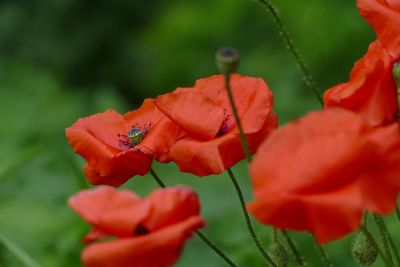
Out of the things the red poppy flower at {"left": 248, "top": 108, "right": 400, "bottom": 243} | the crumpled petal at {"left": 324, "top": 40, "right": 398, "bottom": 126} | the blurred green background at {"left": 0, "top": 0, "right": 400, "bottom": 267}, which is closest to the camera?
the red poppy flower at {"left": 248, "top": 108, "right": 400, "bottom": 243}

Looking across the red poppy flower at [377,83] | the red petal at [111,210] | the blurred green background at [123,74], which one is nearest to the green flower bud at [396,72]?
the red poppy flower at [377,83]

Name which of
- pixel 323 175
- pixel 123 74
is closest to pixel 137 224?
pixel 323 175

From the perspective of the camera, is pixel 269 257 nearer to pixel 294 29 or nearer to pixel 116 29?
pixel 294 29

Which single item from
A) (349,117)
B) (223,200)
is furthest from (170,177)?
(349,117)

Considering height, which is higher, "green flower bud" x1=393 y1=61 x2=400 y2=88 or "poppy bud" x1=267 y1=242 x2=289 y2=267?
"green flower bud" x1=393 y1=61 x2=400 y2=88

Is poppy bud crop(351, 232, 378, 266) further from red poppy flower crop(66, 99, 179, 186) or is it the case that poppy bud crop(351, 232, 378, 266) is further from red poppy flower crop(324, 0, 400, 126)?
red poppy flower crop(66, 99, 179, 186)

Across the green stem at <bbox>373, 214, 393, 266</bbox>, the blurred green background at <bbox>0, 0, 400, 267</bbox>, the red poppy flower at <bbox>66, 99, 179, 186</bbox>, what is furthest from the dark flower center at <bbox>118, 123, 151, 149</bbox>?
the blurred green background at <bbox>0, 0, 400, 267</bbox>
